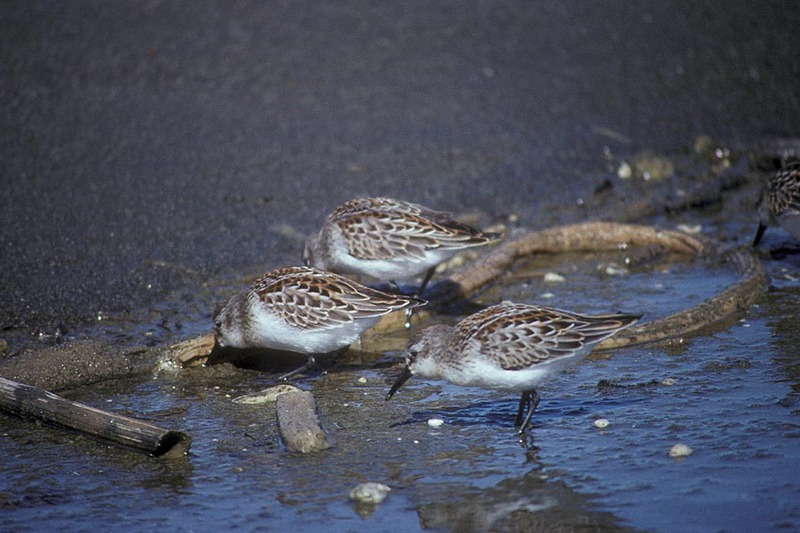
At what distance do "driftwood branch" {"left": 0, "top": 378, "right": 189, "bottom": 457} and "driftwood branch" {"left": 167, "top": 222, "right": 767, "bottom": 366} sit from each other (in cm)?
132

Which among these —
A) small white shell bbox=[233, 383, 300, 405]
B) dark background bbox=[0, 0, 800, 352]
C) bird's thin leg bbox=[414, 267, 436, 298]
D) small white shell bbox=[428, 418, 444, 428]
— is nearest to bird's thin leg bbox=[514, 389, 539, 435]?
small white shell bbox=[428, 418, 444, 428]

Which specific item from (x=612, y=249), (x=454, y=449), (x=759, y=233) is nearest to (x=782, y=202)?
(x=759, y=233)

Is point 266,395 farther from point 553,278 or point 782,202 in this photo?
point 782,202

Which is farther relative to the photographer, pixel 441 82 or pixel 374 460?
pixel 441 82

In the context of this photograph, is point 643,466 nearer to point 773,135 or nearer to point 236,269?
point 236,269

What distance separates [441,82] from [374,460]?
871 centimetres

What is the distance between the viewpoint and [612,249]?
10.4 metres

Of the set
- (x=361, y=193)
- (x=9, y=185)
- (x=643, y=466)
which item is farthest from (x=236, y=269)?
(x=643, y=466)

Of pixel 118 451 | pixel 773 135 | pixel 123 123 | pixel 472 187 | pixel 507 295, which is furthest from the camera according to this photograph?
pixel 773 135

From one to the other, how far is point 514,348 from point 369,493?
1.42m

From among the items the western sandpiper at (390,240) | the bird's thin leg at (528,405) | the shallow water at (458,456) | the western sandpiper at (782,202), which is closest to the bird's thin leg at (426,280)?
the western sandpiper at (390,240)

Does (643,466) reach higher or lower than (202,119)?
lower

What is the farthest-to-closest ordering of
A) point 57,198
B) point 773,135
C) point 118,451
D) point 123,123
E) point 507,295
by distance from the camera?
point 773,135 → point 123,123 → point 57,198 → point 507,295 → point 118,451

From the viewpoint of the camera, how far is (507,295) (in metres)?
9.29
